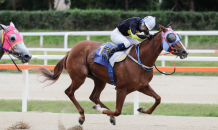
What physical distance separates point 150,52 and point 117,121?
148cm

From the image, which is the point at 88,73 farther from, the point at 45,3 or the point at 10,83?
the point at 45,3

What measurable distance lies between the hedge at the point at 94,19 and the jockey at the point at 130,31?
10.7 metres

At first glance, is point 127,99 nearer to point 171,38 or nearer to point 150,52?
point 150,52

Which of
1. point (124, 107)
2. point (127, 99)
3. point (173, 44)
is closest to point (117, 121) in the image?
point (124, 107)

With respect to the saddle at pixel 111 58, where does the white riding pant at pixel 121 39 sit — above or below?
above

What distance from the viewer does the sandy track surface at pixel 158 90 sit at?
22.2ft

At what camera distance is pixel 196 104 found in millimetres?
6176

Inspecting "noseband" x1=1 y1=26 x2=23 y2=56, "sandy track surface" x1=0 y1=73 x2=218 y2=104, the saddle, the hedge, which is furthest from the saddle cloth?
the hedge

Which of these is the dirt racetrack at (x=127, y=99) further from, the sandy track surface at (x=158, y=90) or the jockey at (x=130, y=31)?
the jockey at (x=130, y=31)

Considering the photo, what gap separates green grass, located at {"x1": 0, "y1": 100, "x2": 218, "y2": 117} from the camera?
5.91 m

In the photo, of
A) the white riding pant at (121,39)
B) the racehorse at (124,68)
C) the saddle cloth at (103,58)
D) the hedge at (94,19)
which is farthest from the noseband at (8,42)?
the hedge at (94,19)

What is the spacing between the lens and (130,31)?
4738mm

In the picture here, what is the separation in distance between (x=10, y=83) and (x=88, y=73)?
3844 millimetres

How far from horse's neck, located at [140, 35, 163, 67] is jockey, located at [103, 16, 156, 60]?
0.13m
